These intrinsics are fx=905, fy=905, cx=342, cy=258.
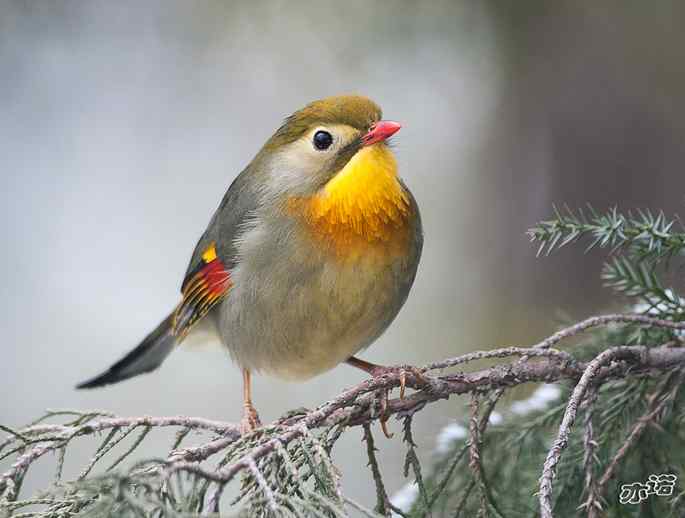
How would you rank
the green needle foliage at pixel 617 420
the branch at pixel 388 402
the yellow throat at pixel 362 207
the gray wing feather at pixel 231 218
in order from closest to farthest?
the branch at pixel 388 402 < the green needle foliage at pixel 617 420 < the yellow throat at pixel 362 207 < the gray wing feather at pixel 231 218

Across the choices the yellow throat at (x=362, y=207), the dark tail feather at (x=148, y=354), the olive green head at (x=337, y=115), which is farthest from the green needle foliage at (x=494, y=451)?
the dark tail feather at (x=148, y=354)

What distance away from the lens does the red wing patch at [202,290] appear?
10.9 ft

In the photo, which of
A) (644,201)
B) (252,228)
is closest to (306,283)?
(252,228)

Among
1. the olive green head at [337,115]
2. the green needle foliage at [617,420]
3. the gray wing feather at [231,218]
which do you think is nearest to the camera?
the green needle foliage at [617,420]

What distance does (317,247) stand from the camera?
2.90 m

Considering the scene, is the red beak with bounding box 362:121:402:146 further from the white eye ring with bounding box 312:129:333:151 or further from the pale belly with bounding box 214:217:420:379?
the pale belly with bounding box 214:217:420:379

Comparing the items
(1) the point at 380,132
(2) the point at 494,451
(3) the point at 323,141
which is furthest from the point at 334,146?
(2) the point at 494,451

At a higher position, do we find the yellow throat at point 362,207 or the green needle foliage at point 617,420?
the yellow throat at point 362,207

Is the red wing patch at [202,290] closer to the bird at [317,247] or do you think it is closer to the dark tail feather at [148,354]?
the bird at [317,247]

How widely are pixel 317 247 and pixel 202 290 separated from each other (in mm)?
721

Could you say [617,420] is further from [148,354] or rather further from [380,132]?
[148,354]

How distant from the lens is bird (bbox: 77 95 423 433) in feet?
9.50

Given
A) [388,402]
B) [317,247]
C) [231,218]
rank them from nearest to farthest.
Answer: [388,402] → [317,247] → [231,218]

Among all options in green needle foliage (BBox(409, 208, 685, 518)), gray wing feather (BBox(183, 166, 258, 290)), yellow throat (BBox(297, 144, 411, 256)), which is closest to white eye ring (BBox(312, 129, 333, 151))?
yellow throat (BBox(297, 144, 411, 256))
